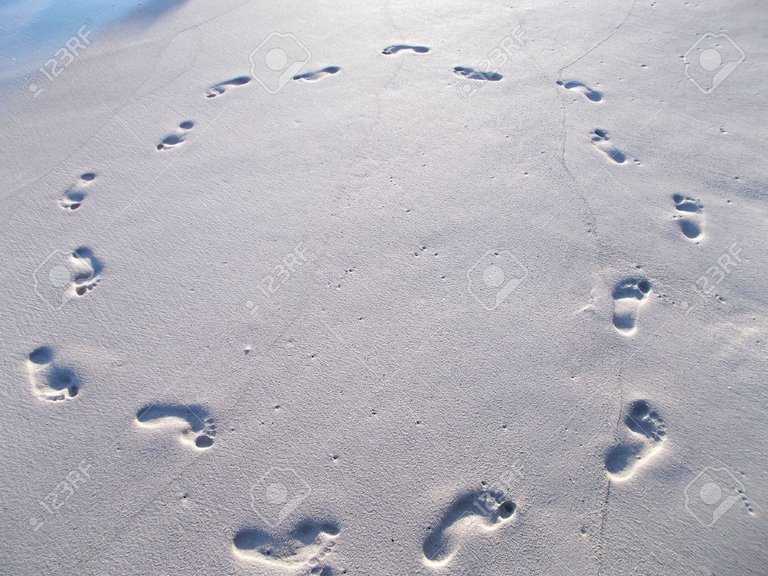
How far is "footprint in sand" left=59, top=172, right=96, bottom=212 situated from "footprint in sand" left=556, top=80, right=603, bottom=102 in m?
4.44

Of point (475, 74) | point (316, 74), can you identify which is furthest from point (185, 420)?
point (475, 74)

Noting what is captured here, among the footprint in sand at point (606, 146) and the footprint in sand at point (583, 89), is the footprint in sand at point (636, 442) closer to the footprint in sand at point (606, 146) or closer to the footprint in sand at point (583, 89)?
the footprint in sand at point (606, 146)

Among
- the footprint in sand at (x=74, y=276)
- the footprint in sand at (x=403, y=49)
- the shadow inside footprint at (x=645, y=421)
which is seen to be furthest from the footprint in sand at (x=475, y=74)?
the footprint in sand at (x=74, y=276)

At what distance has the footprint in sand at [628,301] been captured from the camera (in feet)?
10.4

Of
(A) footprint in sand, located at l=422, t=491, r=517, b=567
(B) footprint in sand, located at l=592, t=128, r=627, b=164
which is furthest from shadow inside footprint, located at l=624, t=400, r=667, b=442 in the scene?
(B) footprint in sand, located at l=592, t=128, r=627, b=164

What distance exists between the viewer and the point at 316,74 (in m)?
5.00

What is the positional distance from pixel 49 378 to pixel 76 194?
5.72ft

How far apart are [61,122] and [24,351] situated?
2.64m

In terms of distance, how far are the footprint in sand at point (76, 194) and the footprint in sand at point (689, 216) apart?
4778mm

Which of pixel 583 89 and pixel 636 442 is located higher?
pixel 583 89

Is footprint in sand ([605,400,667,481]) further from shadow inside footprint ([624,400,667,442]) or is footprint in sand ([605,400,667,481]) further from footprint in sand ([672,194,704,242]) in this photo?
footprint in sand ([672,194,704,242])

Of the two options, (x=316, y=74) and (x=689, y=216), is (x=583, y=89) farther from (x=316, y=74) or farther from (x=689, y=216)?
(x=316, y=74)

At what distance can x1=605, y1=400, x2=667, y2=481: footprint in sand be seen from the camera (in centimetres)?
266

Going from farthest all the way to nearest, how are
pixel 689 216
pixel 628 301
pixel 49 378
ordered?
pixel 689 216 < pixel 628 301 < pixel 49 378
